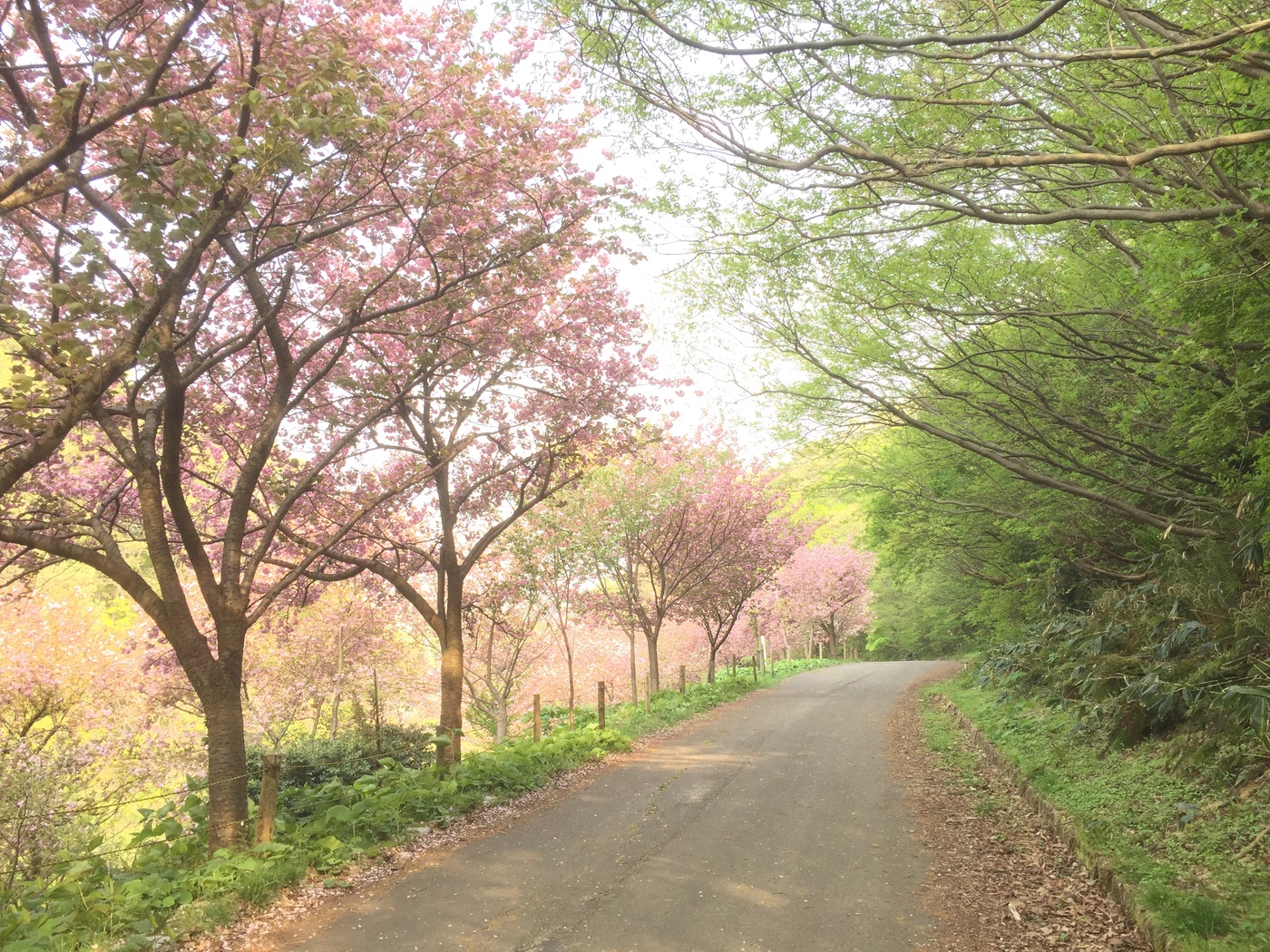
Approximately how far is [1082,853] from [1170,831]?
23.8 inches

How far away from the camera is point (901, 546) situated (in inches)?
690

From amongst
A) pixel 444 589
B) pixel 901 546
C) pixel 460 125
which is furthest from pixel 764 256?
pixel 901 546

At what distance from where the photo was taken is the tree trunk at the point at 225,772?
650 centimetres

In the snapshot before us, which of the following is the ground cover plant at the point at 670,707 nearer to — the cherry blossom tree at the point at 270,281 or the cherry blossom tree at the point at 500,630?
the cherry blossom tree at the point at 500,630

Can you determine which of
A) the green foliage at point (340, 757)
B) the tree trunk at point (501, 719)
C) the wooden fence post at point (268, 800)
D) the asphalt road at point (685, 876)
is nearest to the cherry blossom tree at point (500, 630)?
the tree trunk at point (501, 719)

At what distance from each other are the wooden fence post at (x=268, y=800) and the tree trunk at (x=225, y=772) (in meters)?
0.23

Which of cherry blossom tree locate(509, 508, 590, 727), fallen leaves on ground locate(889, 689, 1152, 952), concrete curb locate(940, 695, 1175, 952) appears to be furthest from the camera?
cherry blossom tree locate(509, 508, 590, 727)

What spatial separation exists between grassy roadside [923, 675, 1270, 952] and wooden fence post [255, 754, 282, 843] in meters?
6.59

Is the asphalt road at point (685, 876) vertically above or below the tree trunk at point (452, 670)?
below

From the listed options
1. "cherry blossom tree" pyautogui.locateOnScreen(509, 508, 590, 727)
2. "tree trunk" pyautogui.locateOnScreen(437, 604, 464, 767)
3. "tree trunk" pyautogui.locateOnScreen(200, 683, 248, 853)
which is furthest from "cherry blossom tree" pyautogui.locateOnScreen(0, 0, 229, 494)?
"cherry blossom tree" pyautogui.locateOnScreen(509, 508, 590, 727)

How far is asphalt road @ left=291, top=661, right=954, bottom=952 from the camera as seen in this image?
479cm

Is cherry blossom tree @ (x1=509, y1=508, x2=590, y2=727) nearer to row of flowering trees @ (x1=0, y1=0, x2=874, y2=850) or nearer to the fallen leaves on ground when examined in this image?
row of flowering trees @ (x1=0, y1=0, x2=874, y2=850)

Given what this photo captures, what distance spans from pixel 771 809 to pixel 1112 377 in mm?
6539

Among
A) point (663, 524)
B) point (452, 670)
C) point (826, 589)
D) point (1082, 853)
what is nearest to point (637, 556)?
point (663, 524)
